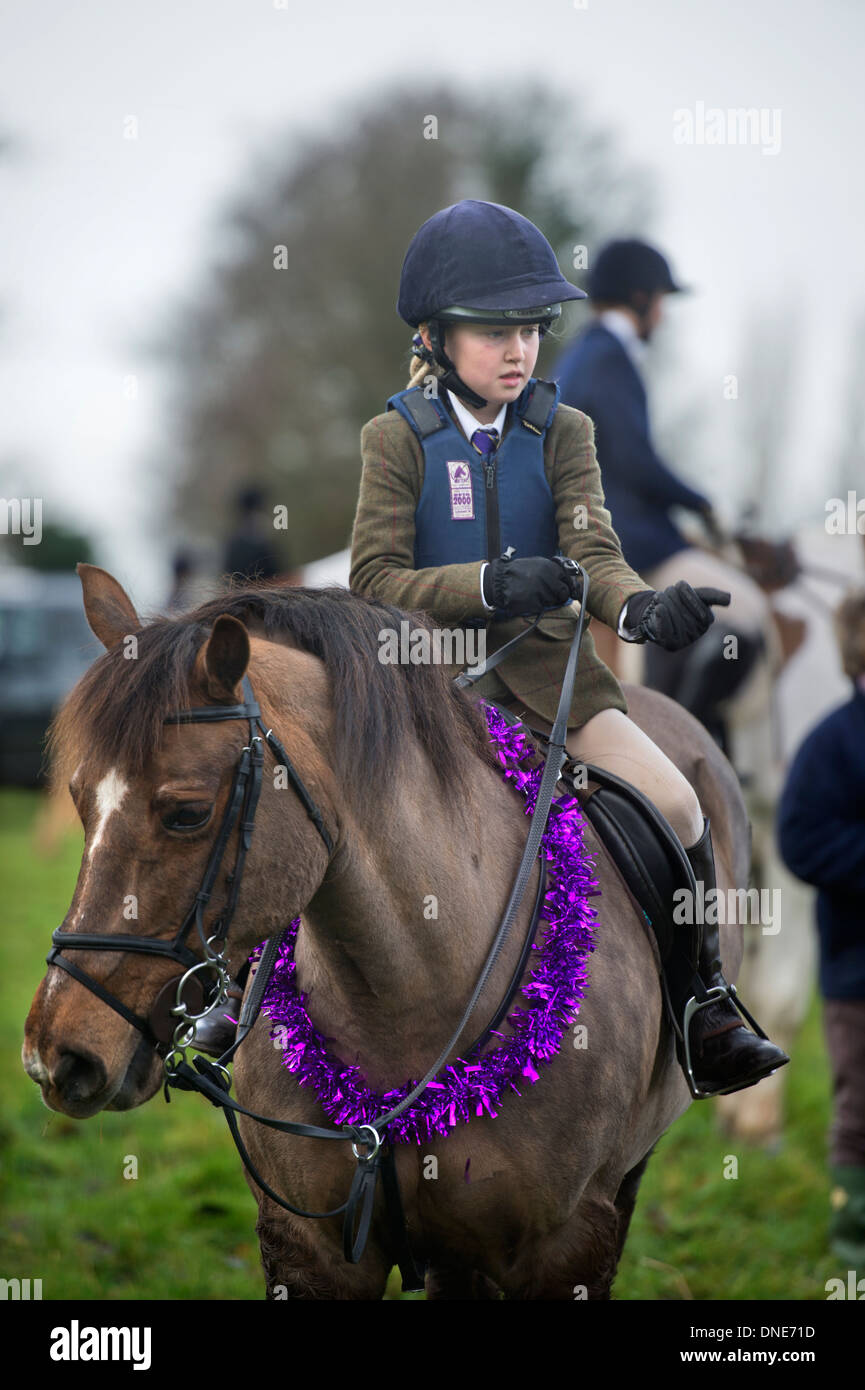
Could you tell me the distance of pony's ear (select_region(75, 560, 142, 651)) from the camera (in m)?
2.58

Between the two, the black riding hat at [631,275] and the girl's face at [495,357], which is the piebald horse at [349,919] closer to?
the girl's face at [495,357]

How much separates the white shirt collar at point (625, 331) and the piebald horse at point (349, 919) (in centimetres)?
196

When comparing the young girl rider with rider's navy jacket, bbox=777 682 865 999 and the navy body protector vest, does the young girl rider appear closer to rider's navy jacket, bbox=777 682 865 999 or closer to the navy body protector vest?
the navy body protector vest

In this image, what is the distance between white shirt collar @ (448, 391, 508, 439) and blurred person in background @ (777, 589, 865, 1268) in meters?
2.47

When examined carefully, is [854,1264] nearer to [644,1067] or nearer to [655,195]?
[644,1067]

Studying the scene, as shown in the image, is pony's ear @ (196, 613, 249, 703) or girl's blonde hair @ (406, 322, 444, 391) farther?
girl's blonde hair @ (406, 322, 444, 391)

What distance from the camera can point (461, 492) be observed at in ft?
9.54

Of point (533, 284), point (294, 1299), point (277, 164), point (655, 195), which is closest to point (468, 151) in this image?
point (655, 195)

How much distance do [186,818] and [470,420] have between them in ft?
3.90

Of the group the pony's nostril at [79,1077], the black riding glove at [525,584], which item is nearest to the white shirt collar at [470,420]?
the black riding glove at [525,584]

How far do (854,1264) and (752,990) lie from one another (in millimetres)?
2277

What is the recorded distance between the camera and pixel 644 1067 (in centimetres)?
305

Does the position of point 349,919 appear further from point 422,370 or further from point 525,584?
point 422,370

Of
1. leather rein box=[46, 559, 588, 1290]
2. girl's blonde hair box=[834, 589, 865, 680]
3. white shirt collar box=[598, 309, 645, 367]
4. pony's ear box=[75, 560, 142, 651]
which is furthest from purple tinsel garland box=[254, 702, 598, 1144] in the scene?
girl's blonde hair box=[834, 589, 865, 680]
